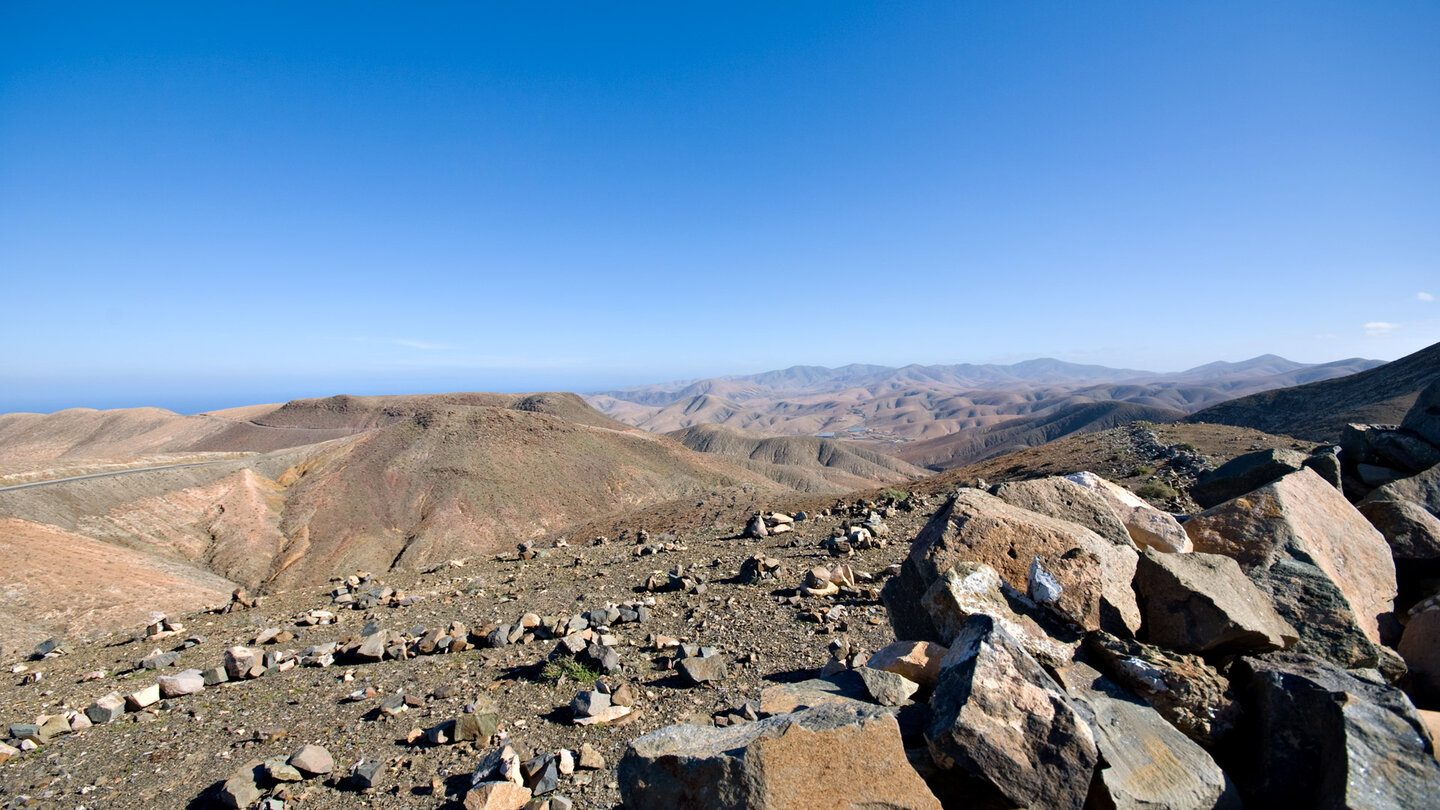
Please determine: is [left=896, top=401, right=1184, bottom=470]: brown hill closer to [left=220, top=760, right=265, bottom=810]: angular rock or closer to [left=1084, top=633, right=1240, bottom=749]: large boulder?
[left=1084, top=633, right=1240, bottom=749]: large boulder

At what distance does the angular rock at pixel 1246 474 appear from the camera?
683cm

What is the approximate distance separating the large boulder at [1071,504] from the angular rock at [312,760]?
771 cm

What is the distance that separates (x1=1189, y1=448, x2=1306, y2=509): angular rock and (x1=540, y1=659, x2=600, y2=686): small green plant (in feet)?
28.3

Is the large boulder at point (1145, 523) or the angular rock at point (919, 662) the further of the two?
the large boulder at point (1145, 523)

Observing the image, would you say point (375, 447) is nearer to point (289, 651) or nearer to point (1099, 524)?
point (289, 651)

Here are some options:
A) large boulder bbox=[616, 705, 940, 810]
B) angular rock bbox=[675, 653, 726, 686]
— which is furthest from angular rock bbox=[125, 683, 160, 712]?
large boulder bbox=[616, 705, 940, 810]

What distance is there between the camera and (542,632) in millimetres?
8672

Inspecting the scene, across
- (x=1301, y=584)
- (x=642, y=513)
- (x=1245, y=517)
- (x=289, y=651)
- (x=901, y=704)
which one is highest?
(x=1245, y=517)

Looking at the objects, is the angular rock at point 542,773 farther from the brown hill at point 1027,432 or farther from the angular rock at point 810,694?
the brown hill at point 1027,432

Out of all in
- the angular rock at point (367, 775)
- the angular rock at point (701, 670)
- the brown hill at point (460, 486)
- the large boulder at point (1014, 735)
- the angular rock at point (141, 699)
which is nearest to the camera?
the large boulder at point (1014, 735)

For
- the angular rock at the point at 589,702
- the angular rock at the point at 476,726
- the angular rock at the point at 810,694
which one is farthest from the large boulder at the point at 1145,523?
the angular rock at the point at 476,726

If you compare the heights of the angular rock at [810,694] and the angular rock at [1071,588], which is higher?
the angular rock at [1071,588]

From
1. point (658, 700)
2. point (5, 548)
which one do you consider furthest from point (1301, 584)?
point (5, 548)

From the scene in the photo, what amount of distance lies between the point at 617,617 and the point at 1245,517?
8.05 m
